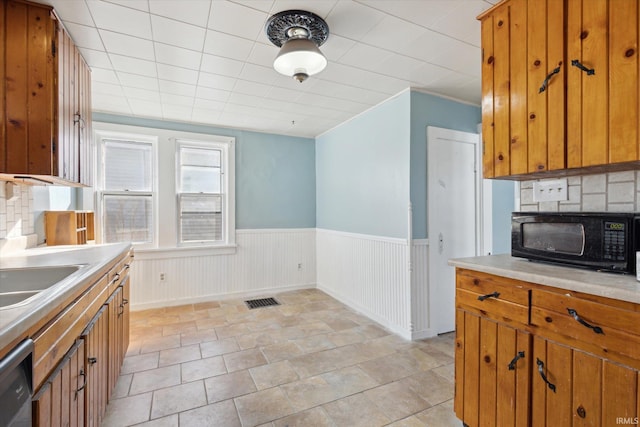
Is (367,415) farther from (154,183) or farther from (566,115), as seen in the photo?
(154,183)

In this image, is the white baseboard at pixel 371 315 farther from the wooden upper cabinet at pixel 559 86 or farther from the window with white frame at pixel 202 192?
the wooden upper cabinet at pixel 559 86

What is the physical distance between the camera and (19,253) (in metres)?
2.24

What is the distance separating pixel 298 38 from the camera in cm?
197

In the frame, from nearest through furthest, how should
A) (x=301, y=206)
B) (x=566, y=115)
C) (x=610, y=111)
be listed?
(x=610, y=111) → (x=566, y=115) → (x=301, y=206)

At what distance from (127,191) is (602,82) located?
14.9 ft

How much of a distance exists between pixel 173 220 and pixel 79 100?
2.02 meters

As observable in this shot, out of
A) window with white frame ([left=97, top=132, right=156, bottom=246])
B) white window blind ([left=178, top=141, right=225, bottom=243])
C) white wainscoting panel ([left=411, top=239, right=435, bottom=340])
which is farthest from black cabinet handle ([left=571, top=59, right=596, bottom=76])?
window with white frame ([left=97, top=132, right=156, bottom=246])

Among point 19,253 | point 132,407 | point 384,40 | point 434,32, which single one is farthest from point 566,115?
point 19,253

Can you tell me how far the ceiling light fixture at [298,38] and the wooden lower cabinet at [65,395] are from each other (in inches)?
76.3

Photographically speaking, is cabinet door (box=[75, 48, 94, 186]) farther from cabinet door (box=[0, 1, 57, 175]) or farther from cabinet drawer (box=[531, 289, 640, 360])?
cabinet drawer (box=[531, 289, 640, 360])

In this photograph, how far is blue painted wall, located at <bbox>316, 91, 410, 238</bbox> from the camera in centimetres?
311

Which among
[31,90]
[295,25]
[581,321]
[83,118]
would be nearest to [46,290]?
[31,90]

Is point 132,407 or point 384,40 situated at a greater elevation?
point 384,40

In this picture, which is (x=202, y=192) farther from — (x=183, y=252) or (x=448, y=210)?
(x=448, y=210)
